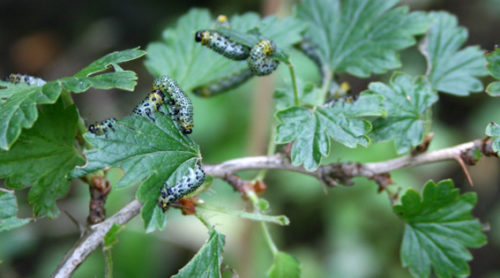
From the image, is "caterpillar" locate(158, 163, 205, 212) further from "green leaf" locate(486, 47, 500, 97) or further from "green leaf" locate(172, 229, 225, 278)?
"green leaf" locate(486, 47, 500, 97)

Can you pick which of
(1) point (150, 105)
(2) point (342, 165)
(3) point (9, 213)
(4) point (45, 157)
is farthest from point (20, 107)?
(2) point (342, 165)

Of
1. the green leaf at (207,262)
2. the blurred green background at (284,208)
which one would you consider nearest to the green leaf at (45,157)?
the green leaf at (207,262)

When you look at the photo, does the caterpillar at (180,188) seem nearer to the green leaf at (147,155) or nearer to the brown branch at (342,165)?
the green leaf at (147,155)

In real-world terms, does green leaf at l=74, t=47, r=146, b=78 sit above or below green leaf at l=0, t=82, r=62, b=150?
above

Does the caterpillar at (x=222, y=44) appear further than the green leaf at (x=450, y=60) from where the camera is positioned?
No

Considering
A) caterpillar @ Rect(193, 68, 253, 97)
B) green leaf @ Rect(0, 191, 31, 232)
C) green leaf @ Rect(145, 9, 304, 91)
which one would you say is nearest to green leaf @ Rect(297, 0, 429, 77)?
green leaf @ Rect(145, 9, 304, 91)

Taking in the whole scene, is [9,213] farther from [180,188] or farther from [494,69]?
[494,69]

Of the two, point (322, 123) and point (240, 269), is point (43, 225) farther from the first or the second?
point (322, 123)
